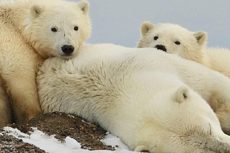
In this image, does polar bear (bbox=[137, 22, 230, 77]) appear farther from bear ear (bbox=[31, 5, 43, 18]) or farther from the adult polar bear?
bear ear (bbox=[31, 5, 43, 18])

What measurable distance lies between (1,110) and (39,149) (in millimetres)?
2448

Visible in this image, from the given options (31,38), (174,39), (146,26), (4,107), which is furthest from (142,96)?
(146,26)

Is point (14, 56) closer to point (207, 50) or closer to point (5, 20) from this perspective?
point (5, 20)

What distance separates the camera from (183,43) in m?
11.3

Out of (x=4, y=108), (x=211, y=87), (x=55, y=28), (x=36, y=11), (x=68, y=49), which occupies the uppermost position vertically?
(x=36, y=11)

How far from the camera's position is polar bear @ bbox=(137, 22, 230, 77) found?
1112cm

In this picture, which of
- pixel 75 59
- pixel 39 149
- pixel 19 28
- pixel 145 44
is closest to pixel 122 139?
pixel 39 149

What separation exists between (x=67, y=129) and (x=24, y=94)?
Result: 1172 millimetres

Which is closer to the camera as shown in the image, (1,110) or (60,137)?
(60,137)

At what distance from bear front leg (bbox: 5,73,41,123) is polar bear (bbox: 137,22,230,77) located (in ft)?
10.3

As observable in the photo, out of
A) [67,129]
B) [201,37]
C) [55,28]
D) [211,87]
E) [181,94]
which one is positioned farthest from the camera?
[201,37]

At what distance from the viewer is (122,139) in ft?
23.8

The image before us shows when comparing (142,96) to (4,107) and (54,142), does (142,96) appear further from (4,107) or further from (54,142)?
(4,107)

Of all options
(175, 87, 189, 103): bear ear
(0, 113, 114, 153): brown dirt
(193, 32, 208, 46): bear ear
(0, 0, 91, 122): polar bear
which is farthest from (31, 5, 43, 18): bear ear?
(193, 32, 208, 46): bear ear
